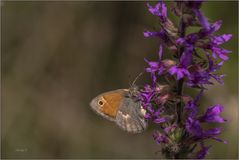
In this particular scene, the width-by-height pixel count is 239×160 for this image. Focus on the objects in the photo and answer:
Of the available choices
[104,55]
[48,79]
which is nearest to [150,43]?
[104,55]

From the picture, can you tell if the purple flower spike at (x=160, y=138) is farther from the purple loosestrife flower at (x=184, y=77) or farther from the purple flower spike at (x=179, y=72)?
the purple flower spike at (x=179, y=72)

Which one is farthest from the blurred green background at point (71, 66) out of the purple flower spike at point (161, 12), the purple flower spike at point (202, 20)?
the purple flower spike at point (202, 20)

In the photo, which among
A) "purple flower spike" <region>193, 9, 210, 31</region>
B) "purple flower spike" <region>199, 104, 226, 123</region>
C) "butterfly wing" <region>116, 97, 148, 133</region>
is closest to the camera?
"purple flower spike" <region>193, 9, 210, 31</region>

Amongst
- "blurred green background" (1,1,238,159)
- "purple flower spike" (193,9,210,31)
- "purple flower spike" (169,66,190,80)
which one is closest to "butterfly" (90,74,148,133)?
"purple flower spike" (169,66,190,80)

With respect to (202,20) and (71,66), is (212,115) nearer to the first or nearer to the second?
(202,20)

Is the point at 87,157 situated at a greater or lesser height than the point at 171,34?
lesser

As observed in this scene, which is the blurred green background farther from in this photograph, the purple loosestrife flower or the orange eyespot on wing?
the purple loosestrife flower

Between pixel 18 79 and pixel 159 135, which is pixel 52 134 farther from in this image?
pixel 159 135
